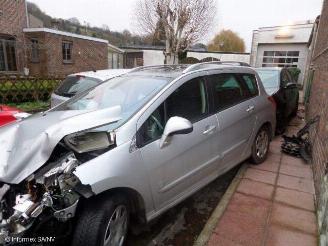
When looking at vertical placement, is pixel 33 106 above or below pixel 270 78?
below

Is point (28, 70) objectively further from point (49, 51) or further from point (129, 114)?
point (129, 114)

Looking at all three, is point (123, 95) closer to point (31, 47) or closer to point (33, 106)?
point (33, 106)

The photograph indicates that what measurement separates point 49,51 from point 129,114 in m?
16.4

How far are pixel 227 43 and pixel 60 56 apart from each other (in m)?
48.1

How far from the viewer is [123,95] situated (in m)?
2.93

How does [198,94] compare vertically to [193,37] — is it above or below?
below

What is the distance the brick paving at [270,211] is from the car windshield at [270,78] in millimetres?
2594

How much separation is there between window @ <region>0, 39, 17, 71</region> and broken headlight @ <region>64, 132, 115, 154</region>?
15782 millimetres

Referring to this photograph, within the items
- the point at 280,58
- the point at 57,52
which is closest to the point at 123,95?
the point at 57,52

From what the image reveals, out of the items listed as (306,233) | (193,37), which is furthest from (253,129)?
(193,37)

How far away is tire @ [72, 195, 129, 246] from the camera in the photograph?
1959mm

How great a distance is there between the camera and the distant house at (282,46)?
74.9ft

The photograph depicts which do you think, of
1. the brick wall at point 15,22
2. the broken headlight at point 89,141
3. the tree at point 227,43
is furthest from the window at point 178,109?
the tree at point 227,43

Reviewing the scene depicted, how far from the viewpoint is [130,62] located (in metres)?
31.5
